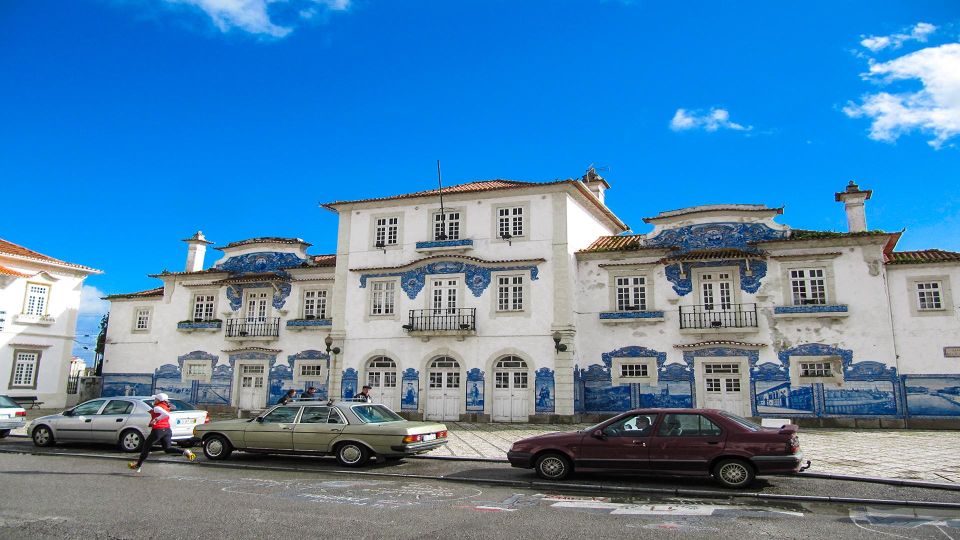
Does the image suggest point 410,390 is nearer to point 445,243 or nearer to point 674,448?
point 445,243

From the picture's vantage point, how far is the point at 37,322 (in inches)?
1257

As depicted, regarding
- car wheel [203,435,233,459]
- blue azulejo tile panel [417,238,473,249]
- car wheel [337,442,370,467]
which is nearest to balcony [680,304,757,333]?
blue azulejo tile panel [417,238,473,249]

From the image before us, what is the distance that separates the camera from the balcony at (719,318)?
23.9 m

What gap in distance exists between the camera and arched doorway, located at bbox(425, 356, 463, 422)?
85.3 ft

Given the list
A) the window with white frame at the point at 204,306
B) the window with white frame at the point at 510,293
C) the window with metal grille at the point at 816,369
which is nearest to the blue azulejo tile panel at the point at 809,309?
the window with metal grille at the point at 816,369

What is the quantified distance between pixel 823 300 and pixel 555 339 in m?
9.29

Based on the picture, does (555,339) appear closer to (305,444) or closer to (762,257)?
(762,257)

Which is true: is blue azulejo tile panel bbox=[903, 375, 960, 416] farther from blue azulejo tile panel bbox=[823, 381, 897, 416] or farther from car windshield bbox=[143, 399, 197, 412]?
car windshield bbox=[143, 399, 197, 412]

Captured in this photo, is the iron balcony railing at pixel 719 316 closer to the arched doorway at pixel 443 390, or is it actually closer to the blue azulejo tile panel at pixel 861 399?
the blue azulejo tile panel at pixel 861 399

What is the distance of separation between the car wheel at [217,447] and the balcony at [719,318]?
52.3 ft

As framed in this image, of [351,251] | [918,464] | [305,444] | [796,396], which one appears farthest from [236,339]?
[918,464]

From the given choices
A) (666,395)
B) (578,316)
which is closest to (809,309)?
(666,395)

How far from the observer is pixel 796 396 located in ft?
75.8

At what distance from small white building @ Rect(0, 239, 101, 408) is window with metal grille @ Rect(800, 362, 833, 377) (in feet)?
107
